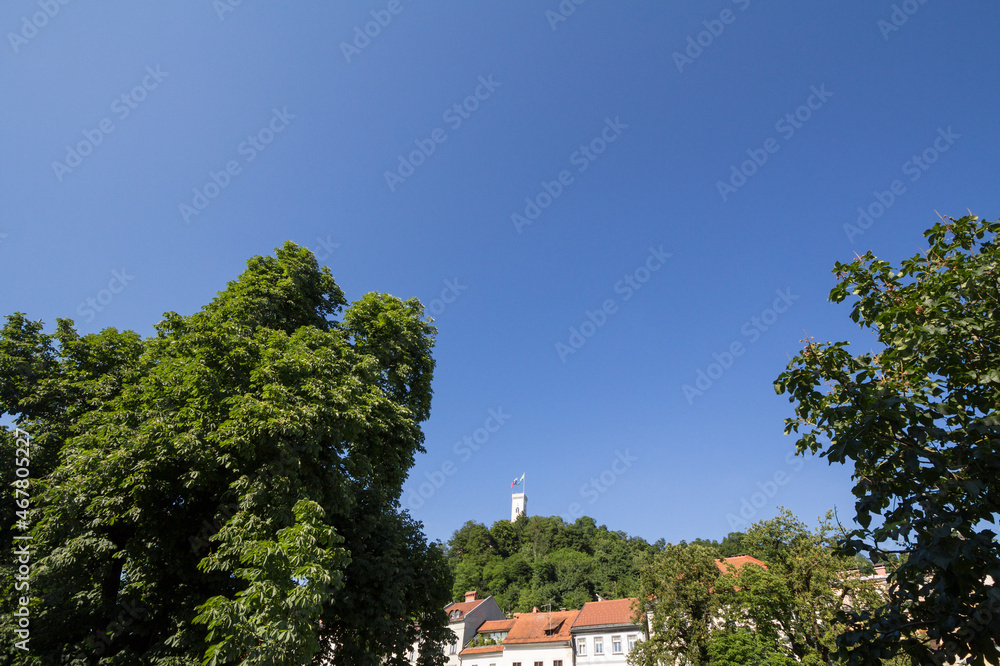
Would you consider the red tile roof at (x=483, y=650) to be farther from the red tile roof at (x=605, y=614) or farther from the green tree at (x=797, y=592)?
the green tree at (x=797, y=592)

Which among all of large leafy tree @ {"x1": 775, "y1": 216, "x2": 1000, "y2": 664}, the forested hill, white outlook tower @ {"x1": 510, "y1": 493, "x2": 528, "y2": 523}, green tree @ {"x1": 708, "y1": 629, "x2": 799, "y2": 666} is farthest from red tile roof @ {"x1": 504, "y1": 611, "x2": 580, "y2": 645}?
white outlook tower @ {"x1": 510, "y1": 493, "x2": 528, "y2": 523}

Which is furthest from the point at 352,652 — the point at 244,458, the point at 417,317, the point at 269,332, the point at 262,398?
the point at 417,317

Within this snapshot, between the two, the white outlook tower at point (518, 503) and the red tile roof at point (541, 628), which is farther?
the white outlook tower at point (518, 503)

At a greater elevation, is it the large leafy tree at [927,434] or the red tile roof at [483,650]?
the large leafy tree at [927,434]

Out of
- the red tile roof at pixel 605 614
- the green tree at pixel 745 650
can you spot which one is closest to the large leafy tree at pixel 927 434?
A: the green tree at pixel 745 650

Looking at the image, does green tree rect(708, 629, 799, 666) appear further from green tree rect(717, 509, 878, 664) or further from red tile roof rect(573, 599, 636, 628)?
red tile roof rect(573, 599, 636, 628)

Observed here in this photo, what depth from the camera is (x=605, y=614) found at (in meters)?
45.8

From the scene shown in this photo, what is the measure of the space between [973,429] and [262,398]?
13.3 m

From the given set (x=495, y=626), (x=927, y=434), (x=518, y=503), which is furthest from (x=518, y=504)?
(x=927, y=434)

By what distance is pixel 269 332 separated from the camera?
13859mm

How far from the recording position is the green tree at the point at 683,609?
29.3m

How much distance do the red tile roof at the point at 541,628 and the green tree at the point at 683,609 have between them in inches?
630

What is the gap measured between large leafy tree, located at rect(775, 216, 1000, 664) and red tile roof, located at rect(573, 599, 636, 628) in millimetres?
44978

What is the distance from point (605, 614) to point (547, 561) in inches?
1955
